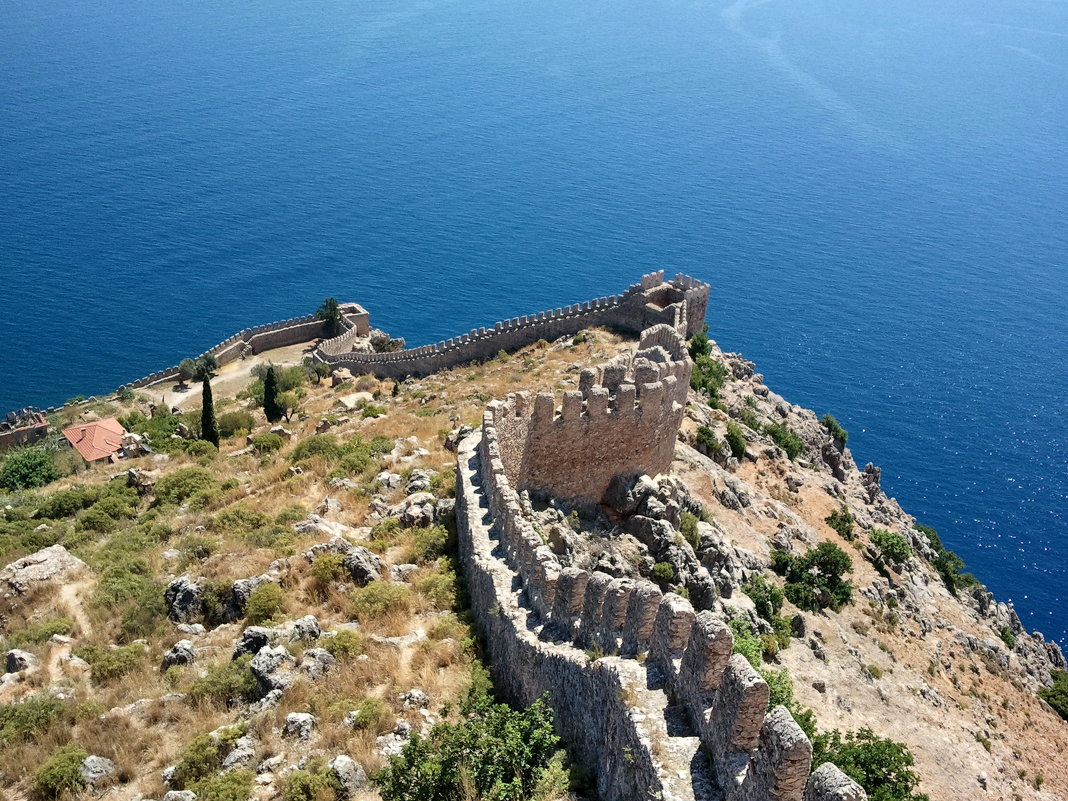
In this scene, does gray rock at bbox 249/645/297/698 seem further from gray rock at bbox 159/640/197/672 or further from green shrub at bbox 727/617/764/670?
green shrub at bbox 727/617/764/670

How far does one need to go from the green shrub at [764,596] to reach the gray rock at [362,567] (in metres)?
11.2

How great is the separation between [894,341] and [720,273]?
1783cm

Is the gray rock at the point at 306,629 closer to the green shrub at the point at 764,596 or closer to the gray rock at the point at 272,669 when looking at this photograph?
the gray rock at the point at 272,669

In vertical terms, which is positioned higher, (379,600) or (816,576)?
(379,600)

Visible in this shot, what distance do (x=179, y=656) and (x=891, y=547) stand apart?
27.4 metres

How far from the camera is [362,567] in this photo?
19.9 m

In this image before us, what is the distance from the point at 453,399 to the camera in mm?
40781

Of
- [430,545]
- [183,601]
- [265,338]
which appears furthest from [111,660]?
[265,338]

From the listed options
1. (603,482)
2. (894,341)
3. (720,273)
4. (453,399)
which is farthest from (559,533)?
(720,273)

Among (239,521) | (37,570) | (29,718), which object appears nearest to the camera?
(29,718)

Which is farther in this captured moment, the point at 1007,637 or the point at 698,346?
the point at 698,346

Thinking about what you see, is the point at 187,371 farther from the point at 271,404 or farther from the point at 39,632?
the point at 39,632

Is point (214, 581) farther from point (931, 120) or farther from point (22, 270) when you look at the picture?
point (931, 120)

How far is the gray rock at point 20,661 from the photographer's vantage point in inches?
731
